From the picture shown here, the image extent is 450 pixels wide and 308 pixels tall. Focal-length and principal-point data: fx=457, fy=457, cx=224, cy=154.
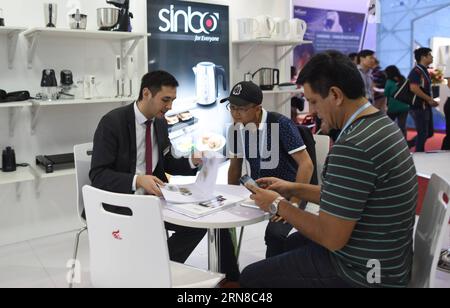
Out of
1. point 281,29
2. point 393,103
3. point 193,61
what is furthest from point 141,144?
point 393,103

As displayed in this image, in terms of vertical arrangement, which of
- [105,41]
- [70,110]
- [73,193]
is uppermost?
[105,41]

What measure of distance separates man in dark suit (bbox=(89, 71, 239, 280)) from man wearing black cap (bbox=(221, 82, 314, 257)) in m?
0.28

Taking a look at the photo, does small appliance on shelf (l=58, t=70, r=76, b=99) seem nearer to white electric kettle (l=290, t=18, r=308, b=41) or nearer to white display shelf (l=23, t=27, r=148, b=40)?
white display shelf (l=23, t=27, r=148, b=40)

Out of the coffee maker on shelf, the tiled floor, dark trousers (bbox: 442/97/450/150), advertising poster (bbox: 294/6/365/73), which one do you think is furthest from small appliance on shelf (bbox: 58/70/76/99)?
dark trousers (bbox: 442/97/450/150)

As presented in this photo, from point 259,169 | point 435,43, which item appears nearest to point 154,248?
point 259,169

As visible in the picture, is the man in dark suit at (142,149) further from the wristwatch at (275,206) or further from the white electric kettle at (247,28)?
the white electric kettle at (247,28)

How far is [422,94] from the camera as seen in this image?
6.07 m

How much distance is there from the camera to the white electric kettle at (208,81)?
425cm

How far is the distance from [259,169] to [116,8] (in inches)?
73.6

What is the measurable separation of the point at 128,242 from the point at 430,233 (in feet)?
3.41

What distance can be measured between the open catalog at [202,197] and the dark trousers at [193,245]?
372 mm

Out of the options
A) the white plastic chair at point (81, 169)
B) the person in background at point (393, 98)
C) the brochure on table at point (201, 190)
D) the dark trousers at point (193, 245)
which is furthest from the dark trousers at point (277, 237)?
the person in background at point (393, 98)

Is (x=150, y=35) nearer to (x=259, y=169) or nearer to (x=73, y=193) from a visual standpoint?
(x=73, y=193)

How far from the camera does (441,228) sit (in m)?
1.46
